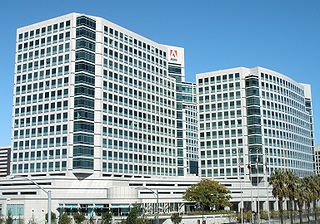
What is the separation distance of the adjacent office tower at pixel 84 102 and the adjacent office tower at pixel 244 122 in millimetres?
30601

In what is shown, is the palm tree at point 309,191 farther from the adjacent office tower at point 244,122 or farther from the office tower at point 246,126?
the adjacent office tower at point 244,122

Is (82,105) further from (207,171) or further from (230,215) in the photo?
(207,171)

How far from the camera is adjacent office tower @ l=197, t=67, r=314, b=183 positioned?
15850 cm

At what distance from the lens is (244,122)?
160500 millimetres

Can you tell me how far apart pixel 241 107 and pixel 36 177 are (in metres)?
79.9

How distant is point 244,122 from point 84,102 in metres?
67.7

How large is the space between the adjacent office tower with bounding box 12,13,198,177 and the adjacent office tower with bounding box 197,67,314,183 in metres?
30.6

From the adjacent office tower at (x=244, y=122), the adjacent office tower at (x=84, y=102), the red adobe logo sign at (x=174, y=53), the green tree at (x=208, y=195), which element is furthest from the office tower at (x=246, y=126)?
the green tree at (x=208, y=195)

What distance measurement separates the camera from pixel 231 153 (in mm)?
160875

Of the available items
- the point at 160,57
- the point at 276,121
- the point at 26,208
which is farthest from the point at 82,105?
the point at 276,121

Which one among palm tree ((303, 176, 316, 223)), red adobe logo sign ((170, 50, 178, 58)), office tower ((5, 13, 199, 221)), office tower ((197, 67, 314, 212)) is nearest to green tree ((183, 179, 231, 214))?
office tower ((5, 13, 199, 221))

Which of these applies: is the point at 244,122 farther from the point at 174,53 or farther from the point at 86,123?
the point at 86,123

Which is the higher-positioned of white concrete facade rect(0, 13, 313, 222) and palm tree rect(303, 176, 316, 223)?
white concrete facade rect(0, 13, 313, 222)

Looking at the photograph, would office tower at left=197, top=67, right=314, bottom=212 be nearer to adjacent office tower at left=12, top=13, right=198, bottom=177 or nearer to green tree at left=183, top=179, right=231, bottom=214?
adjacent office tower at left=12, top=13, right=198, bottom=177
